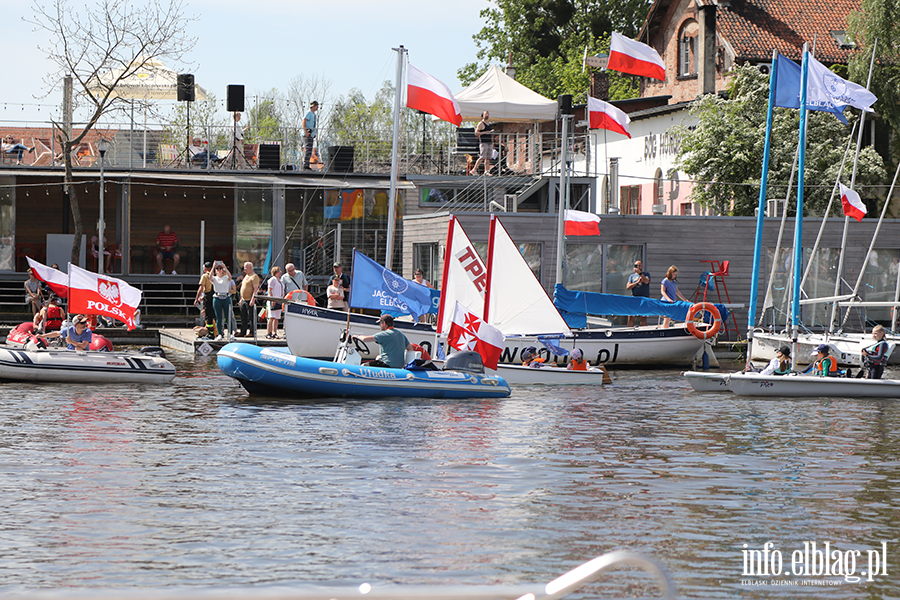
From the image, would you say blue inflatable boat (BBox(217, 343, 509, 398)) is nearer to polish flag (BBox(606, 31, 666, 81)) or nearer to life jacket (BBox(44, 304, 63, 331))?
life jacket (BBox(44, 304, 63, 331))

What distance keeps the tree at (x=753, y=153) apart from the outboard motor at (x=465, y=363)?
21.1 m

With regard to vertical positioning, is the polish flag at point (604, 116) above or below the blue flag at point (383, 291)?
above

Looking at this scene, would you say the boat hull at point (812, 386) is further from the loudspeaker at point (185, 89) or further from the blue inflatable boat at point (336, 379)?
the loudspeaker at point (185, 89)

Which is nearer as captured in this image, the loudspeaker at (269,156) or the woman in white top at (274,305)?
the woman in white top at (274,305)

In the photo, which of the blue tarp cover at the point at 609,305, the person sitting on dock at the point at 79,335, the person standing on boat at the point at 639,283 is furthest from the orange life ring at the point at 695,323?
the person sitting on dock at the point at 79,335

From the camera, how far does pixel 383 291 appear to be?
989 inches

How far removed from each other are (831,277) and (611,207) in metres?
6.95

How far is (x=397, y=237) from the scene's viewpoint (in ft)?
129

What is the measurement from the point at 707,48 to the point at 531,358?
94.3ft

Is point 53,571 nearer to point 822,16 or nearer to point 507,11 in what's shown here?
point 822,16

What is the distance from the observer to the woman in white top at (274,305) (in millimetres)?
29703

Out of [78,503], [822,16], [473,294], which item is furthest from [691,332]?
[822,16]

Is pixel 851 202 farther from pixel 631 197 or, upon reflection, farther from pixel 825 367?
pixel 631 197

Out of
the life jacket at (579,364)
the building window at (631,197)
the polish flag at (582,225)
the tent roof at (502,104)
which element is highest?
the tent roof at (502,104)
